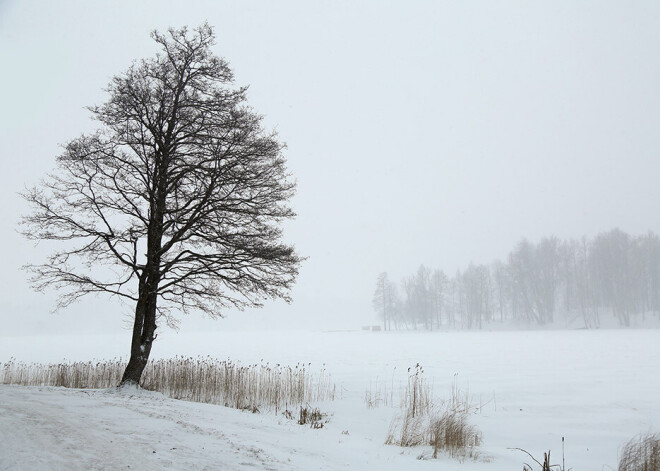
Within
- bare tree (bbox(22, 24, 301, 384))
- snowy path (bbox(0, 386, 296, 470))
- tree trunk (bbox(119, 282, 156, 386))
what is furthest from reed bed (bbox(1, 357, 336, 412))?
snowy path (bbox(0, 386, 296, 470))

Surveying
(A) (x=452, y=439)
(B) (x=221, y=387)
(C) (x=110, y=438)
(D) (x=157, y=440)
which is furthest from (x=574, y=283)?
(C) (x=110, y=438)

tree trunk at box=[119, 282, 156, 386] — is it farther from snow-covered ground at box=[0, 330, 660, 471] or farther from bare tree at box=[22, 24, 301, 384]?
snow-covered ground at box=[0, 330, 660, 471]

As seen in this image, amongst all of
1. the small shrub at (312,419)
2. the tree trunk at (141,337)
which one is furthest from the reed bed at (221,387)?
the small shrub at (312,419)

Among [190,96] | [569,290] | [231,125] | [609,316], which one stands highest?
[190,96]

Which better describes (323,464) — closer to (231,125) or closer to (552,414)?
(552,414)

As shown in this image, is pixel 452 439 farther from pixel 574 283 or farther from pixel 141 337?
pixel 574 283

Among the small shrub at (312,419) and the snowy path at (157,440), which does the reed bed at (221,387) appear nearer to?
the small shrub at (312,419)

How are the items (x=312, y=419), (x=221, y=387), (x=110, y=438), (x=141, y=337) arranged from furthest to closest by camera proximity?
(x=221, y=387)
(x=141, y=337)
(x=312, y=419)
(x=110, y=438)

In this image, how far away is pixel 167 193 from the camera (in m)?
11.0

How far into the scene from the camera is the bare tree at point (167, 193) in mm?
10961

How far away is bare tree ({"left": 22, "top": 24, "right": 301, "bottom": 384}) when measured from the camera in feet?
36.0

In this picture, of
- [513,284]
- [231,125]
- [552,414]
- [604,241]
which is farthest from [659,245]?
[231,125]

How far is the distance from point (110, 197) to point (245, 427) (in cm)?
814

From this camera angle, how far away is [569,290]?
7075 cm
